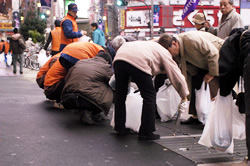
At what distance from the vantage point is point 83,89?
21.2ft

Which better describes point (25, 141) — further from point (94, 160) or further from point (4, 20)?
point (4, 20)

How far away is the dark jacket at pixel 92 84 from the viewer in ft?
21.1

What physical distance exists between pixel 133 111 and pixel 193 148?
1159 millimetres

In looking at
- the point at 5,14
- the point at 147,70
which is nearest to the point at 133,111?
the point at 147,70

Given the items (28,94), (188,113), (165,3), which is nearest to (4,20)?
(165,3)

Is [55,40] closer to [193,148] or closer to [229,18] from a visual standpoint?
[229,18]

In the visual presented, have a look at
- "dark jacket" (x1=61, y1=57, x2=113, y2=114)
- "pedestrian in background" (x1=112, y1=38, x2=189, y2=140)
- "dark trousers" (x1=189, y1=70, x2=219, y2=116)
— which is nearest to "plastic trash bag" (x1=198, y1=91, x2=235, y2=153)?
"pedestrian in background" (x1=112, y1=38, x2=189, y2=140)

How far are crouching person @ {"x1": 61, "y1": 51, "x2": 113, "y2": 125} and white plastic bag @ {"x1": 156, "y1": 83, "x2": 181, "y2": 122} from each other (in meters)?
0.96

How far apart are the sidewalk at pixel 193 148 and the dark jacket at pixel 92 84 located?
980mm

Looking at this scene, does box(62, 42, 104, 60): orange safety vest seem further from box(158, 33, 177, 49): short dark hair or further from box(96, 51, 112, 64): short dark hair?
box(158, 33, 177, 49): short dark hair

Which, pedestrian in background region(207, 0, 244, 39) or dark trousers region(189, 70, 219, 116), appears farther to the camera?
pedestrian in background region(207, 0, 244, 39)

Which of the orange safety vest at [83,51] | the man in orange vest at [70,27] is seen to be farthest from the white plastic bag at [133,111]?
the man in orange vest at [70,27]

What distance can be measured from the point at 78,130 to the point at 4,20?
7624 cm

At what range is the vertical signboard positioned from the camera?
247ft
